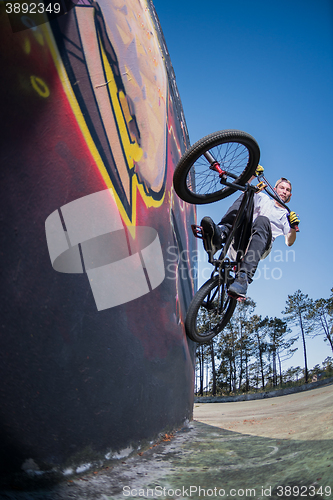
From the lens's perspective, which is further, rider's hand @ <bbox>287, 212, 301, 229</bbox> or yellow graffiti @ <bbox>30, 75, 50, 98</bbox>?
rider's hand @ <bbox>287, 212, 301, 229</bbox>

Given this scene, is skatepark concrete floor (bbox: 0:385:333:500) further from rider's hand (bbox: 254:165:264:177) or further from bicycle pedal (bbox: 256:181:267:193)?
rider's hand (bbox: 254:165:264:177)

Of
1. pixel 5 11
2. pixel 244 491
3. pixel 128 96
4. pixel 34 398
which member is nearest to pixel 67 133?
pixel 5 11

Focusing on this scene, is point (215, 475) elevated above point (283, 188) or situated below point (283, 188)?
below

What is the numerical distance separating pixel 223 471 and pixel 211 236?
9.09 feet

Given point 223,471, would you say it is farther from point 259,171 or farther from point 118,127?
point 259,171

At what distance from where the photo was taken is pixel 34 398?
83.5 inches

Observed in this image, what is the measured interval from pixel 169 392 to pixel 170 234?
1993mm

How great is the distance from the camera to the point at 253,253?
4.49m

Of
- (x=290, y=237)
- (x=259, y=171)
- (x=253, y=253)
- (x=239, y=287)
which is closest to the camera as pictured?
(x=239, y=287)

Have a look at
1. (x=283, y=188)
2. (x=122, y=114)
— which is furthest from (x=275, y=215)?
(x=122, y=114)

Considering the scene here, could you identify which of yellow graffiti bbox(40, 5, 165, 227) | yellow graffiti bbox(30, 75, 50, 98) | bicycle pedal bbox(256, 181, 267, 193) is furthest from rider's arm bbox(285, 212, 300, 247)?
yellow graffiti bbox(30, 75, 50, 98)

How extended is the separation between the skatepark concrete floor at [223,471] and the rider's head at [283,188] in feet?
11.5

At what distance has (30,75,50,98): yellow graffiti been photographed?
2336mm

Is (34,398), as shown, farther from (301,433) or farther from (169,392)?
(301,433)
